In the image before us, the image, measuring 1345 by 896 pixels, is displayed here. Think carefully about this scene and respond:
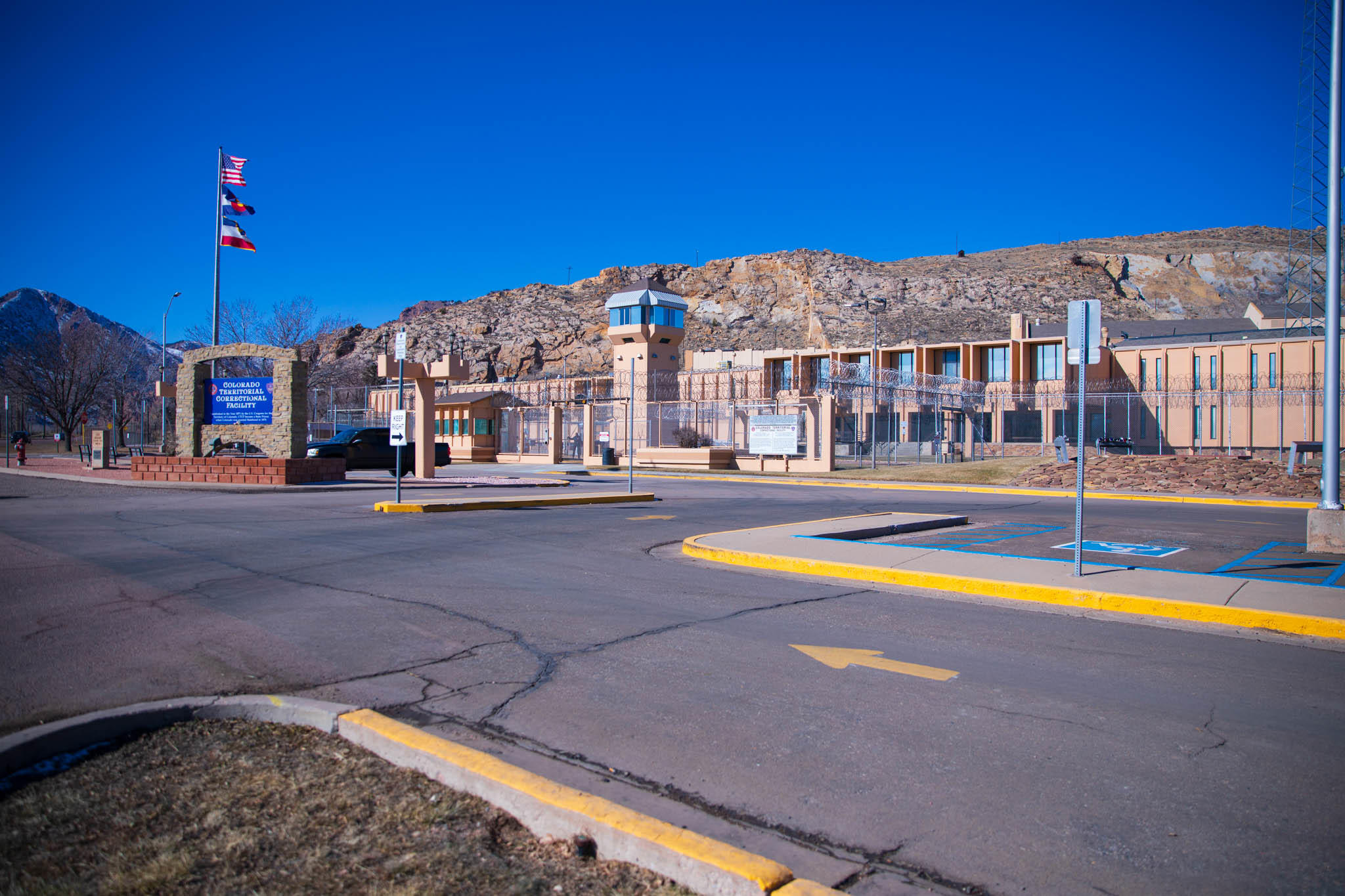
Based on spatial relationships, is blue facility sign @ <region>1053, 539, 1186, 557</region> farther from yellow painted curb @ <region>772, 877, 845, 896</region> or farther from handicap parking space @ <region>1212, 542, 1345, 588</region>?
yellow painted curb @ <region>772, 877, 845, 896</region>

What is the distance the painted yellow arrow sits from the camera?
5820mm

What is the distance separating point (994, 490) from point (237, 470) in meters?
21.0

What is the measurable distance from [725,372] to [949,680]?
47975 millimetres

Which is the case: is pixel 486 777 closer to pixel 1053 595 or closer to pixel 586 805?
pixel 586 805

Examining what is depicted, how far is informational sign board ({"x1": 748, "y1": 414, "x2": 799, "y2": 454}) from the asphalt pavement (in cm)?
2279

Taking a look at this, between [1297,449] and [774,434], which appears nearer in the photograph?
[1297,449]

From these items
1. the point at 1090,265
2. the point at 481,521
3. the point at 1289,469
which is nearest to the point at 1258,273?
the point at 1090,265

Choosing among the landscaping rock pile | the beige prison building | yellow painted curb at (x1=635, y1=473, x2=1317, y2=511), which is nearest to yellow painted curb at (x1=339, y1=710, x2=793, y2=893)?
yellow painted curb at (x1=635, y1=473, x2=1317, y2=511)

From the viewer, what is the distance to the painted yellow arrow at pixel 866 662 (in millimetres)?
5820

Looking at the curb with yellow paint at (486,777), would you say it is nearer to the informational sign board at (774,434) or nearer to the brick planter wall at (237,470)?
the brick planter wall at (237,470)

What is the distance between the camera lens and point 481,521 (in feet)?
48.4

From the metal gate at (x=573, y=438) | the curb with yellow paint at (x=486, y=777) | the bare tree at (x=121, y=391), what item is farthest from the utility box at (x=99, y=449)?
the curb with yellow paint at (x=486, y=777)

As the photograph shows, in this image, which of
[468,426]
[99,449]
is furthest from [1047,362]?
[99,449]

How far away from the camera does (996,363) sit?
57.3m
